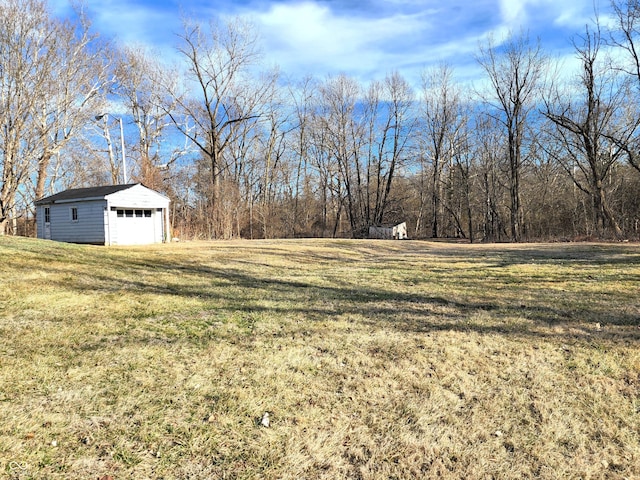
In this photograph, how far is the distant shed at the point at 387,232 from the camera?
29.4 metres

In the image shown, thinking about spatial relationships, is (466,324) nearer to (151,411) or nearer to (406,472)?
(406,472)

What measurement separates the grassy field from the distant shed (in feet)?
76.7

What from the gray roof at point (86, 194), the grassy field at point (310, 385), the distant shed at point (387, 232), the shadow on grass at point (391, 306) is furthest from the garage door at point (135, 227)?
the distant shed at point (387, 232)

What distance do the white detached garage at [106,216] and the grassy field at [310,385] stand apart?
11.0 metres

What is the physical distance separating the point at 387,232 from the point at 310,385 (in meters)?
27.1

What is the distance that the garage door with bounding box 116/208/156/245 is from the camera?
16.5 metres

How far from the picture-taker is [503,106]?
24641 mm

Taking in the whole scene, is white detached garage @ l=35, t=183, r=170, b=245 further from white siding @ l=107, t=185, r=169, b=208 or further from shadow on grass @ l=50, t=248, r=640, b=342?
shadow on grass @ l=50, t=248, r=640, b=342

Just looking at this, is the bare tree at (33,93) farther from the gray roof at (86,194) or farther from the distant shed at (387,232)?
the distant shed at (387,232)

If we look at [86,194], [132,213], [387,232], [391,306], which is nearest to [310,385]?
[391,306]

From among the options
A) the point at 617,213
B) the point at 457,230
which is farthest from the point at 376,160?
the point at 617,213

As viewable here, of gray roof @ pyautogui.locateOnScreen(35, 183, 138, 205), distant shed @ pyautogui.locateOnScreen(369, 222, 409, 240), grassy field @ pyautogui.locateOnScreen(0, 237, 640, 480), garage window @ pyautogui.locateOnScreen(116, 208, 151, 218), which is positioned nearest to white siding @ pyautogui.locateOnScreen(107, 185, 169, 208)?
gray roof @ pyautogui.locateOnScreen(35, 183, 138, 205)

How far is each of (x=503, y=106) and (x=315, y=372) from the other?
26361 millimetres

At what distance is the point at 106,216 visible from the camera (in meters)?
15.9
